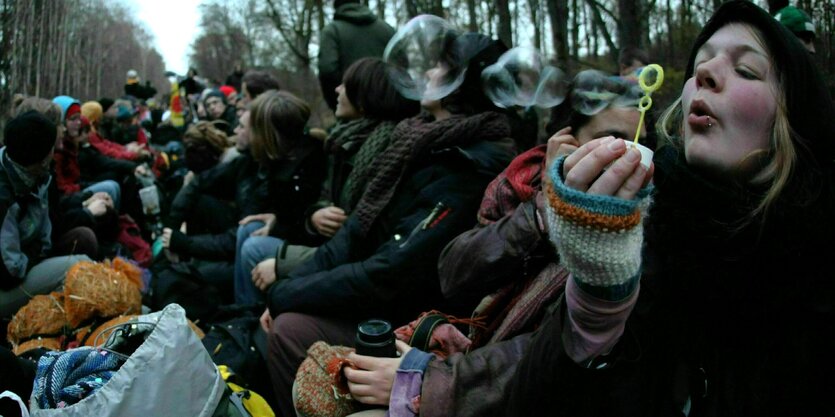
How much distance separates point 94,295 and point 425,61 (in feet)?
6.30

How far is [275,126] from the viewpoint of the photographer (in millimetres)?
4250

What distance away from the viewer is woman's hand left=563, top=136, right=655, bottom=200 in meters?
1.04

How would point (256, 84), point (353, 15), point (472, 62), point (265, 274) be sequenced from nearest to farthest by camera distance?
point (472, 62) < point (265, 274) < point (353, 15) < point (256, 84)

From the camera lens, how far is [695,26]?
1203 cm

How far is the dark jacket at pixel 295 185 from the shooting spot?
13.7 ft

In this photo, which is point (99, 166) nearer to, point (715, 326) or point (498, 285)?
point (498, 285)

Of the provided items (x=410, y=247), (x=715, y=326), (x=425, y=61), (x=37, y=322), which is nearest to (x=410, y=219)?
(x=410, y=247)

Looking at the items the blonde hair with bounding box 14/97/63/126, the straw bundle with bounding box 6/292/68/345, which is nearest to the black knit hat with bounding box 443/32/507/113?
the straw bundle with bounding box 6/292/68/345

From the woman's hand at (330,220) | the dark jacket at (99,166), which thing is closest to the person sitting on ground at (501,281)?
the woman's hand at (330,220)

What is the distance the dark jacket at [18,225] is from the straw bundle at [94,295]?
526 mm

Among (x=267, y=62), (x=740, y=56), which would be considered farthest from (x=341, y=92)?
(x=267, y=62)

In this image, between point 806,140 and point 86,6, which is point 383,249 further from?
point 86,6

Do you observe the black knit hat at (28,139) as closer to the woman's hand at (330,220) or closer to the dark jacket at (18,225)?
the dark jacket at (18,225)

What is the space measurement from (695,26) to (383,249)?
1134 cm
